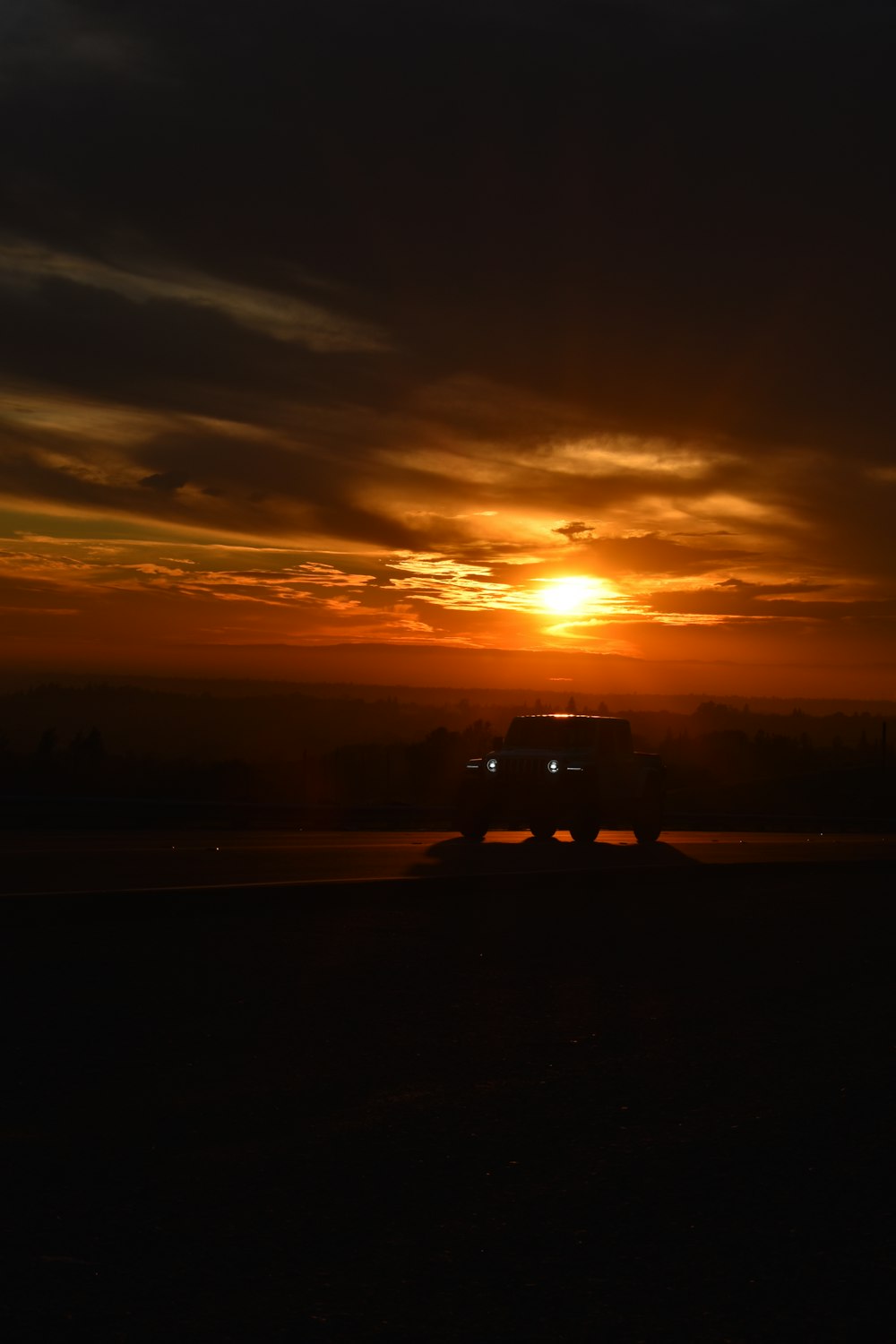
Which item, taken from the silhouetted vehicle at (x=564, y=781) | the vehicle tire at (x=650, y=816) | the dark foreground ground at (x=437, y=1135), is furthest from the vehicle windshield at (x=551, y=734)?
the dark foreground ground at (x=437, y=1135)

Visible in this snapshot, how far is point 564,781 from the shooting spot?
81.9 feet

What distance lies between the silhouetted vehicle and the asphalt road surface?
49cm

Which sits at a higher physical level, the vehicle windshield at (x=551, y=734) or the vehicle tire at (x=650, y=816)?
the vehicle windshield at (x=551, y=734)

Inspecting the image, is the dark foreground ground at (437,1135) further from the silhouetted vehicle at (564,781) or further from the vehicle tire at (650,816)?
the vehicle tire at (650,816)

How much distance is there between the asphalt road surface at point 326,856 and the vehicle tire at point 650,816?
380mm

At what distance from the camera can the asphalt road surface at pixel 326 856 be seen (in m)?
16.2

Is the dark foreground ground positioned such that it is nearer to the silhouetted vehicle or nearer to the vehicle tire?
the silhouetted vehicle

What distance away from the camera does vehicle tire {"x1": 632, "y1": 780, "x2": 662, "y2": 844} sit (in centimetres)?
2633

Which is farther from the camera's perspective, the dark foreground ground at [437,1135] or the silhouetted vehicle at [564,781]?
the silhouetted vehicle at [564,781]

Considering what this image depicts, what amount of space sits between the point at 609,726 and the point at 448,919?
1392cm

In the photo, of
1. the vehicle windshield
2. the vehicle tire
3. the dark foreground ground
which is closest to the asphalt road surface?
the vehicle tire

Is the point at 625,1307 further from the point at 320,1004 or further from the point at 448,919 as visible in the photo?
the point at 448,919

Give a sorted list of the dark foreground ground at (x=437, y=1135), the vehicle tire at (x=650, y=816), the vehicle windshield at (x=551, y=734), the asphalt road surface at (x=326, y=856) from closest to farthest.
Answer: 1. the dark foreground ground at (x=437, y=1135)
2. the asphalt road surface at (x=326, y=856)
3. the vehicle windshield at (x=551, y=734)
4. the vehicle tire at (x=650, y=816)

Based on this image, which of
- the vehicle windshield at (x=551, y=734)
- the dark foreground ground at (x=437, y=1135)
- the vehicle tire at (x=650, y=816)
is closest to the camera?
the dark foreground ground at (x=437, y=1135)
